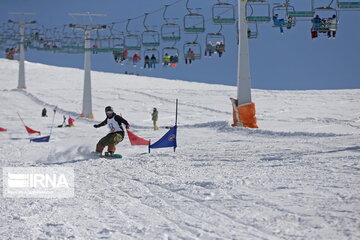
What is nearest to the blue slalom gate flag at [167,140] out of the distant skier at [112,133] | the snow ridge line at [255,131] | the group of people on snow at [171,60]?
the distant skier at [112,133]

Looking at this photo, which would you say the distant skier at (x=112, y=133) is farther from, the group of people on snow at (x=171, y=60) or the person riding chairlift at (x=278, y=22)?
the group of people on snow at (x=171, y=60)

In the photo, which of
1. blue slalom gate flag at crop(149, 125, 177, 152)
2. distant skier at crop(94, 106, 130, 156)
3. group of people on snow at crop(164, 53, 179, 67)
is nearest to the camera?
distant skier at crop(94, 106, 130, 156)

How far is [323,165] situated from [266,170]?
1066 mm

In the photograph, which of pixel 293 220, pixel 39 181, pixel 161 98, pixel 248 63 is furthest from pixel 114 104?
pixel 293 220

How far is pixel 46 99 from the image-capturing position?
46.2m

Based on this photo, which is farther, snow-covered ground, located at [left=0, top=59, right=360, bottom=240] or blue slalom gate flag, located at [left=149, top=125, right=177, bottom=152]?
blue slalom gate flag, located at [left=149, top=125, right=177, bottom=152]

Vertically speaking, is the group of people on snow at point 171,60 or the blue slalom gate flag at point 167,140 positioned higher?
the group of people on snow at point 171,60

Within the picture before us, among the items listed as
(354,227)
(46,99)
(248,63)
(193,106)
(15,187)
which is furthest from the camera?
(46,99)

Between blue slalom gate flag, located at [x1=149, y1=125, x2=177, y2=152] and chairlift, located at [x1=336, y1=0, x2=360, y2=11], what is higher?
chairlift, located at [x1=336, y1=0, x2=360, y2=11]

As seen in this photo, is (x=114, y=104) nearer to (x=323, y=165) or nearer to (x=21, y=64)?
(x=21, y=64)

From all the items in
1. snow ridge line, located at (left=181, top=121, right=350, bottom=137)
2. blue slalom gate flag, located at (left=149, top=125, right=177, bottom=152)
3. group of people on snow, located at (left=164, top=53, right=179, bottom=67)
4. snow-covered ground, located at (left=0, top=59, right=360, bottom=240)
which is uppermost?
group of people on snow, located at (left=164, top=53, right=179, bottom=67)

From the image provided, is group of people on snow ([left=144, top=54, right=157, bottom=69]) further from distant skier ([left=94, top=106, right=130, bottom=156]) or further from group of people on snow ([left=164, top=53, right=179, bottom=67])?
distant skier ([left=94, top=106, right=130, bottom=156])

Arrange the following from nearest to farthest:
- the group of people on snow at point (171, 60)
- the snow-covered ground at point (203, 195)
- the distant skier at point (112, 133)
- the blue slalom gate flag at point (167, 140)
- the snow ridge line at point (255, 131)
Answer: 1. the snow-covered ground at point (203, 195)
2. the distant skier at point (112, 133)
3. the blue slalom gate flag at point (167, 140)
4. the snow ridge line at point (255, 131)
5. the group of people on snow at point (171, 60)

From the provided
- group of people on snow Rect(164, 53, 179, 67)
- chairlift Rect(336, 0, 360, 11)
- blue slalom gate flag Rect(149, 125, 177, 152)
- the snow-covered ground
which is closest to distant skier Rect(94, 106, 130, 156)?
the snow-covered ground
